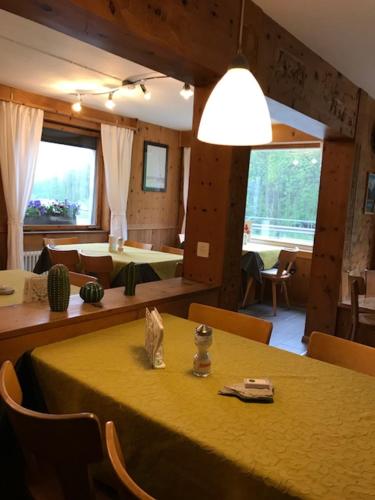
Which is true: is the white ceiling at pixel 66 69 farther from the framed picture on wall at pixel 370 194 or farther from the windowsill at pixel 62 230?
the framed picture on wall at pixel 370 194

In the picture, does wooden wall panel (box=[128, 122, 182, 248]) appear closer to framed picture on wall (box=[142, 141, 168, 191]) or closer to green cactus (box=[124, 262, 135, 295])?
framed picture on wall (box=[142, 141, 168, 191])

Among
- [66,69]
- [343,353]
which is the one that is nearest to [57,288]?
[343,353]

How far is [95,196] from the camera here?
580cm

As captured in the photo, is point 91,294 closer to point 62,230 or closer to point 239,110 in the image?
point 239,110

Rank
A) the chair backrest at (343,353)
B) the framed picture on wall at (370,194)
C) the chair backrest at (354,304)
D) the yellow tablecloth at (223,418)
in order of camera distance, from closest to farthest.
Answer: the yellow tablecloth at (223,418) → the chair backrest at (343,353) → the chair backrest at (354,304) → the framed picture on wall at (370,194)

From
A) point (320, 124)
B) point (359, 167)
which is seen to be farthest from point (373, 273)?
point (320, 124)

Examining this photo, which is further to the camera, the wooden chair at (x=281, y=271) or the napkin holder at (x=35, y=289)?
the wooden chair at (x=281, y=271)

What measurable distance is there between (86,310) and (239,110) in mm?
1034

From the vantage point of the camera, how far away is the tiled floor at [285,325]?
4082mm

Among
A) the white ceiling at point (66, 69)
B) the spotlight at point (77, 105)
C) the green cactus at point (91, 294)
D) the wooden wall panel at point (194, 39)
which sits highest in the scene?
the white ceiling at point (66, 69)

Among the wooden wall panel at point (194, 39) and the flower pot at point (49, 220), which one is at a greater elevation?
the wooden wall panel at point (194, 39)

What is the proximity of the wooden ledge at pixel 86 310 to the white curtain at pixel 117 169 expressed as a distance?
343 centimetres

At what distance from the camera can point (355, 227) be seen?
4.18 meters

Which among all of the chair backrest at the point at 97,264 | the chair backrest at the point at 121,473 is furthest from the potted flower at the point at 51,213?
the chair backrest at the point at 121,473
